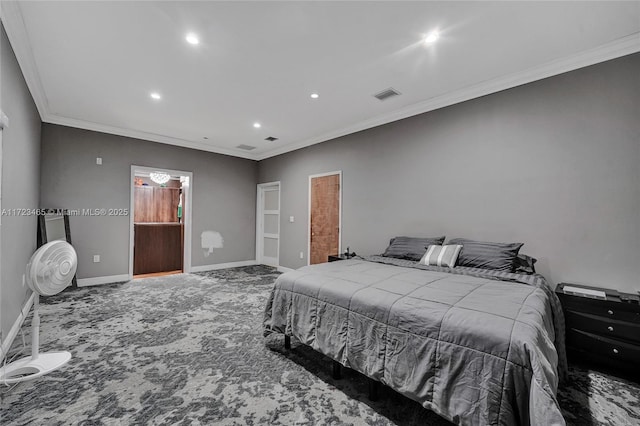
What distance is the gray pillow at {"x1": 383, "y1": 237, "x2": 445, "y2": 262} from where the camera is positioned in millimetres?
3255

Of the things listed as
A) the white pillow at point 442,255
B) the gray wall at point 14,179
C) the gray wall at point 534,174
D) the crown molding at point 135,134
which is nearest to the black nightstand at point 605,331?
the gray wall at point 534,174

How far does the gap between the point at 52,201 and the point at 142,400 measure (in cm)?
415

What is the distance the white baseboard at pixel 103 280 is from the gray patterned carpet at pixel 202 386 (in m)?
1.54

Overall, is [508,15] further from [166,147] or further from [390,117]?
[166,147]

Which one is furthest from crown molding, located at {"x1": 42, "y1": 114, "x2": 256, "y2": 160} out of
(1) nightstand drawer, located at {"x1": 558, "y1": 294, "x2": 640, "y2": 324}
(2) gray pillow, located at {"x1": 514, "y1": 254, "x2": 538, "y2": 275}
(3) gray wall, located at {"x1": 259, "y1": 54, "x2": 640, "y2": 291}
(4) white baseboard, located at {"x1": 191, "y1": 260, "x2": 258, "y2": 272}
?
(1) nightstand drawer, located at {"x1": 558, "y1": 294, "x2": 640, "y2": 324}

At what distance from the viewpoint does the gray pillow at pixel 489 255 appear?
2.62m

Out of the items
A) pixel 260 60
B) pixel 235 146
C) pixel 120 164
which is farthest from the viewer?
pixel 235 146

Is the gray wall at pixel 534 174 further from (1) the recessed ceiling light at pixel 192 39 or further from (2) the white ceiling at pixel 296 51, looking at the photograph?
(1) the recessed ceiling light at pixel 192 39

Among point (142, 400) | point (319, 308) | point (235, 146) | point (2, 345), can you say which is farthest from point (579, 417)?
point (235, 146)

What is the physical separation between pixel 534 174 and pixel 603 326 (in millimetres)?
1458

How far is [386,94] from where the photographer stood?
3402 mm

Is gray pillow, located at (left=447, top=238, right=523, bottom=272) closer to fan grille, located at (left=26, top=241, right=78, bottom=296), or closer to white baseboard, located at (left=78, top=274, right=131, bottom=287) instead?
fan grille, located at (left=26, top=241, right=78, bottom=296)

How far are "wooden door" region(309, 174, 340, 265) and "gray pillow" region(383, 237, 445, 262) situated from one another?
4.61ft

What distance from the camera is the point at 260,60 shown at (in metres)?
2.69
